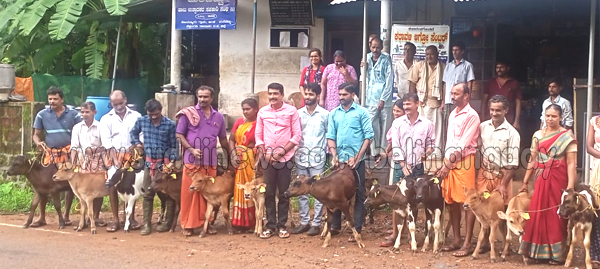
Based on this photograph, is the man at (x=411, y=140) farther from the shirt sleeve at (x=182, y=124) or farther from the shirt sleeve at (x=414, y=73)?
the shirt sleeve at (x=182, y=124)

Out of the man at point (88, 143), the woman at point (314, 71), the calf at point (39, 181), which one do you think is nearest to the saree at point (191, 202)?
the man at point (88, 143)

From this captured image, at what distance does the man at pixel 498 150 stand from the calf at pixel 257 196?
2.62m

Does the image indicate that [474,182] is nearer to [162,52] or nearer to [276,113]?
[276,113]

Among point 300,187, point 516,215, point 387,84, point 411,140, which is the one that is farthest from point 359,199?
point 387,84

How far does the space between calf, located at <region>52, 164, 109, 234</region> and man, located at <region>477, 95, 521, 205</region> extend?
478 centimetres

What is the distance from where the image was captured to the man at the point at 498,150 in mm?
7883

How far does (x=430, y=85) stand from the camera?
10812mm

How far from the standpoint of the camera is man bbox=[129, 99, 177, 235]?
939cm

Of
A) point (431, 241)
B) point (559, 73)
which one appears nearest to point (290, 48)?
point (559, 73)

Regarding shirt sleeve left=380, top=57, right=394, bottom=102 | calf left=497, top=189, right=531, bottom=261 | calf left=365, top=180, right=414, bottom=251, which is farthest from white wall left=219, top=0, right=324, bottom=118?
calf left=497, top=189, right=531, bottom=261

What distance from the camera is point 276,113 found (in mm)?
9117

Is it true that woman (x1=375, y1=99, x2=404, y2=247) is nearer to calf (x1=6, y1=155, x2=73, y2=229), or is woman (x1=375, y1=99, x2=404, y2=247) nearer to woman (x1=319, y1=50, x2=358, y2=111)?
woman (x1=319, y1=50, x2=358, y2=111)

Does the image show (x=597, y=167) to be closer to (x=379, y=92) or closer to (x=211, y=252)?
(x=379, y=92)

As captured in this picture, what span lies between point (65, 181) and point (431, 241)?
4867 mm
